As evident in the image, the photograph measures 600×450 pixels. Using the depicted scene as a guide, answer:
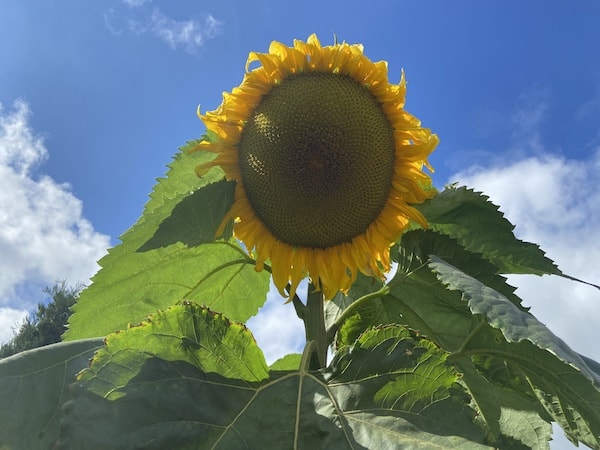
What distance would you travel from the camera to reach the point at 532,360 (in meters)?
1.13

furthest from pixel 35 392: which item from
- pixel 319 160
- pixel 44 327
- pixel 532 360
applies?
pixel 44 327

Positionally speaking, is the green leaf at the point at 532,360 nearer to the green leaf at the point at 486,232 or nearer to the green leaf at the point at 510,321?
the green leaf at the point at 510,321

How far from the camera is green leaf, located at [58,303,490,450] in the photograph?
915mm

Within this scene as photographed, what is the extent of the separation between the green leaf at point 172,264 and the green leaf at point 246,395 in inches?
9.6

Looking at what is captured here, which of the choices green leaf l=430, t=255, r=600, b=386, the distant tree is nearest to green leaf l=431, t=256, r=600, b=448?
green leaf l=430, t=255, r=600, b=386

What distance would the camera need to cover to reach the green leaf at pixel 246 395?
92cm

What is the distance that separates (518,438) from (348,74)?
84 cm

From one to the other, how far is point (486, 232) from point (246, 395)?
612mm

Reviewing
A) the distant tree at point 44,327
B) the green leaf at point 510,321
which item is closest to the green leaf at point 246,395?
the green leaf at point 510,321

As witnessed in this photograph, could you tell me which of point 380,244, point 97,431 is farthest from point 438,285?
point 97,431

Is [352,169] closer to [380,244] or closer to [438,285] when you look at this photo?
[380,244]

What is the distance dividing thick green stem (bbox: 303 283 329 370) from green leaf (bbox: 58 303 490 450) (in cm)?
14

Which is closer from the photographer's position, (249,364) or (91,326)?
(249,364)

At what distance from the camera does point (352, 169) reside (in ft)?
4.63
